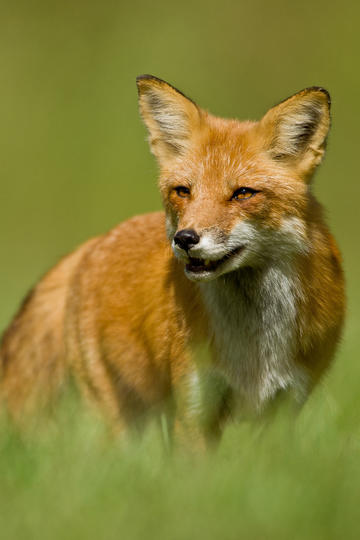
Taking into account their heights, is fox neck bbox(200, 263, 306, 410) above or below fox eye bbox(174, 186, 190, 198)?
below

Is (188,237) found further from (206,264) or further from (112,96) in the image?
(112,96)

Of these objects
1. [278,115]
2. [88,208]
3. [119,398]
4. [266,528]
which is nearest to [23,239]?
[88,208]

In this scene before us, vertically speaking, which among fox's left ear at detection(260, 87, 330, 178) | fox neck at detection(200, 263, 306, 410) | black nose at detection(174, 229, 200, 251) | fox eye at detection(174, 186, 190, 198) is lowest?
fox neck at detection(200, 263, 306, 410)

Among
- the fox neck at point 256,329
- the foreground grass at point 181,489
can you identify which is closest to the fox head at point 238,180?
the fox neck at point 256,329

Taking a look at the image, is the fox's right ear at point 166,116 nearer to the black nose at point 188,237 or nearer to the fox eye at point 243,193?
the fox eye at point 243,193

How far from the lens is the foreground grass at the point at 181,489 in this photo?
→ 321 cm

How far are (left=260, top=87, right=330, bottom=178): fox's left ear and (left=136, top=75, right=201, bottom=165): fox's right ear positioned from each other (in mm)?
554

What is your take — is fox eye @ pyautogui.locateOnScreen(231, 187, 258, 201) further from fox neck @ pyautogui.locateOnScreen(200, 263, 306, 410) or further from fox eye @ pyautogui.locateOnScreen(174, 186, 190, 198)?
fox neck @ pyautogui.locateOnScreen(200, 263, 306, 410)

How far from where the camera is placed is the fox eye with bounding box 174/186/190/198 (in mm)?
4828

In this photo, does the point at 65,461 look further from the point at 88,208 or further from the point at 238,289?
the point at 88,208

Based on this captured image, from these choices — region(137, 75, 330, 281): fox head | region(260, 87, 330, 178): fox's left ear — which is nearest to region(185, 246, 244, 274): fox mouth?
region(137, 75, 330, 281): fox head

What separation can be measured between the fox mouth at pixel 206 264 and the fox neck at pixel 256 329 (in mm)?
375

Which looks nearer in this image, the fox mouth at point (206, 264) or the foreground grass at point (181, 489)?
the foreground grass at point (181, 489)

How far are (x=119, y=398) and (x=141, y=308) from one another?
0.76 meters
